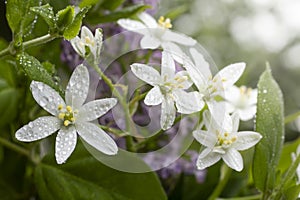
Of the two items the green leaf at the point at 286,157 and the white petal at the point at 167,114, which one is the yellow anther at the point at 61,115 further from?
the green leaf at the point at 286,157

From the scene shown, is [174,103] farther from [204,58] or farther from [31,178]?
[31,178]

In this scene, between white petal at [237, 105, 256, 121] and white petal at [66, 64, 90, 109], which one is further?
white petal at [237, 105, 256, 121]

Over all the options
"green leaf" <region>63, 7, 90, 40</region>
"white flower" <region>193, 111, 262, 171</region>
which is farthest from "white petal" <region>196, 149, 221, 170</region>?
"green leaf" <region>63, 7, 90, 40</region>

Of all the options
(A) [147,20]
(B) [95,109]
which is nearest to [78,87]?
(B) [95,109]

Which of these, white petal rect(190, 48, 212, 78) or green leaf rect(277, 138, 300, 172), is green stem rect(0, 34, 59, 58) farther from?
green leaf rect(277, 138, 300, 172)

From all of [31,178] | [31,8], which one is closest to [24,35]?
[31,8]

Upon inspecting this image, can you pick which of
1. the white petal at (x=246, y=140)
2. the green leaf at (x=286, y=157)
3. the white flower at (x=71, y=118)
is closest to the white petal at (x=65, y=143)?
the white flower at (x=71, y=118)
